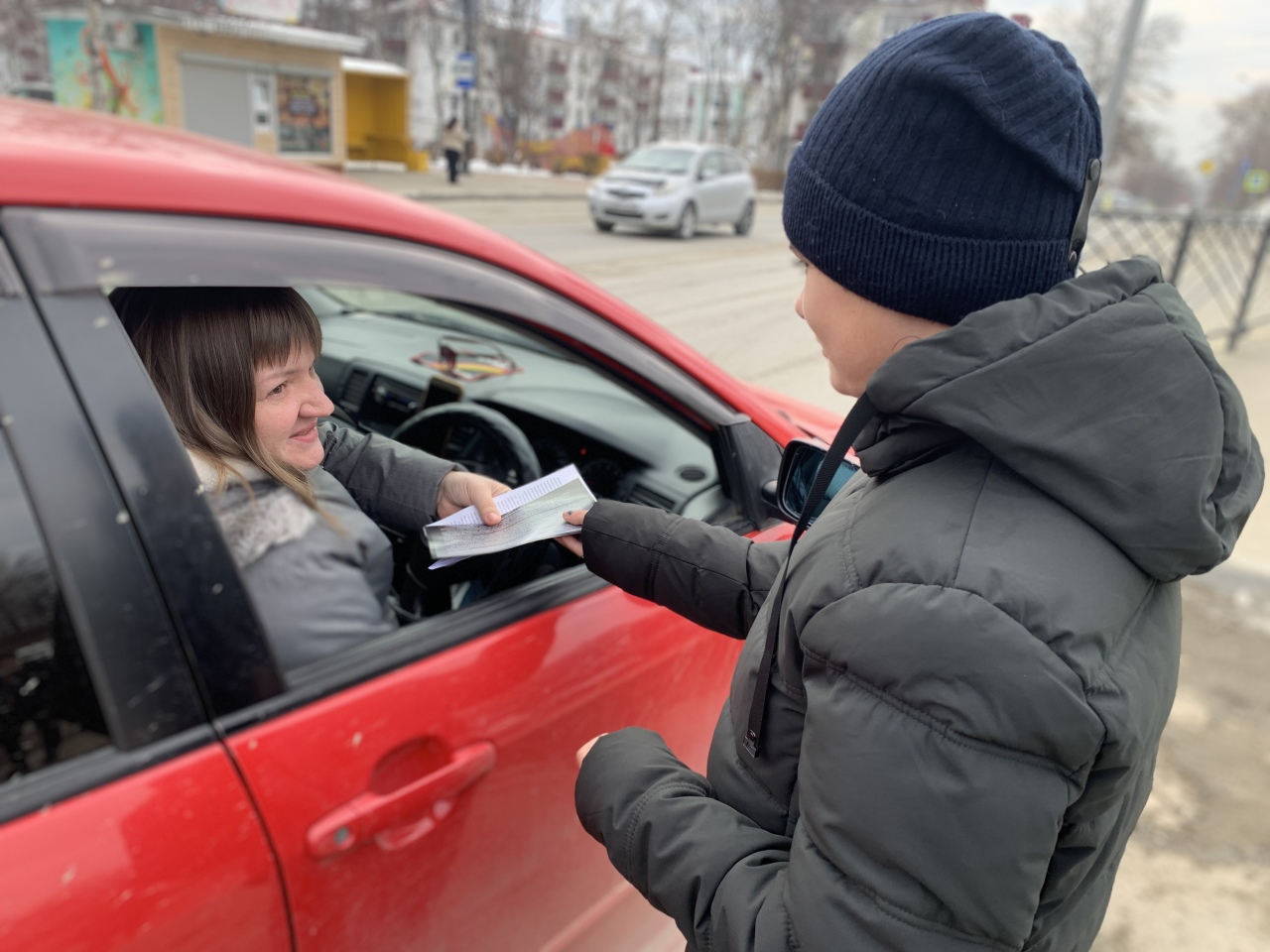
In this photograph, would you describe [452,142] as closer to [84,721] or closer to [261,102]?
[261,102]

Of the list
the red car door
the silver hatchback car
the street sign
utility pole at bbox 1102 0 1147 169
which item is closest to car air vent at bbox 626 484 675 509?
the red car door

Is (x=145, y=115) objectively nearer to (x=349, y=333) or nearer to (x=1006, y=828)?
(x=349, y=333)

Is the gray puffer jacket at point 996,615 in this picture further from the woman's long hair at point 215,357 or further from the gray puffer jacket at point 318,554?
the woman's long hair at point 215,357

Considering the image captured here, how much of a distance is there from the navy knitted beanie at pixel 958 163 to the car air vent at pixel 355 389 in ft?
3.57

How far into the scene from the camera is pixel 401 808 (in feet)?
3.72

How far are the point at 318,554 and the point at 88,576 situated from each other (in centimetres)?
28

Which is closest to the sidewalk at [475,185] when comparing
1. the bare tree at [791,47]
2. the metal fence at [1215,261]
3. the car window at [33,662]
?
the metal fence at [1215,261]

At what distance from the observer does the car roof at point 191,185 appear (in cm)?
91

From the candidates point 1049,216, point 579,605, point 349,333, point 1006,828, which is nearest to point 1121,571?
point 1006,828

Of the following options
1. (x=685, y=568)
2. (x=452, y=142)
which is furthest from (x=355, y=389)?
(x=452, y=142)

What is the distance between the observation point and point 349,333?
6.28 feet

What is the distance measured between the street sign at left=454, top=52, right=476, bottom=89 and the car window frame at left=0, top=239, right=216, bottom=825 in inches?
1128

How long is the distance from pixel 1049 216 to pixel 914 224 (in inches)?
5.8

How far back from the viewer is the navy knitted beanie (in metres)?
0.93
